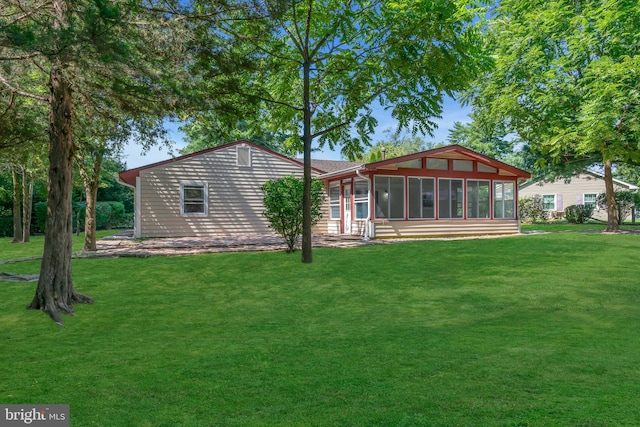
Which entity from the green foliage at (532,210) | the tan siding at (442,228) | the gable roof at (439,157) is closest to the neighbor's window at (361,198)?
the gable roof at (439,157)

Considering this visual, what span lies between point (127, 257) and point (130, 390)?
27.3 feet

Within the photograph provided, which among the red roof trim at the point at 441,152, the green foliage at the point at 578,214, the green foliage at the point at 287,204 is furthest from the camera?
the green foliage at the point at 578,214

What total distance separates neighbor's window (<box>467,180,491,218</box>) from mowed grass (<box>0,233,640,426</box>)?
863cm

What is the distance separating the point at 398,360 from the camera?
3.92m

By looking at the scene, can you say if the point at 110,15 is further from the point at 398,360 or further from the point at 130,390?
the point at 398,360

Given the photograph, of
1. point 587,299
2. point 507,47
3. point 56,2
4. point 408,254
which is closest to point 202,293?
point 56,2

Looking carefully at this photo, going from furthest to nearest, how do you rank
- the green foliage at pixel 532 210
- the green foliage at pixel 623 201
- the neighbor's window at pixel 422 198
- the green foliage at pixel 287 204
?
the green foliage at pixel 532 210
the green foliage at pixel 623 201
the neighbor's window at pixel 422 198
the green foliage at pixel 287 204

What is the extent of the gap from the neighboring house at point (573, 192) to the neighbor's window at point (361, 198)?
19916 millimetres

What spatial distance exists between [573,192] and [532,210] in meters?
3.36

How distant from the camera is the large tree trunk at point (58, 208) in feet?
20.1

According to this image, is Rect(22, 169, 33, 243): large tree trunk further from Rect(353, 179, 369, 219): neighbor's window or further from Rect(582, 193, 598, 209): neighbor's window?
Rect(582, 193, 598, 209): neighbor's window

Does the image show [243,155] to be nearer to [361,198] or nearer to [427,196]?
[361,198]

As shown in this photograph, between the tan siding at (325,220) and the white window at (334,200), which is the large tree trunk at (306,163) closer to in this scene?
the white window at (334,200)

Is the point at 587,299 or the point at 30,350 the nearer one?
the point at 30,350
